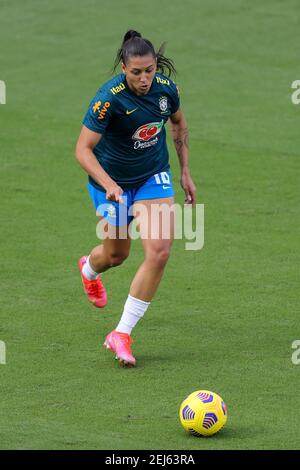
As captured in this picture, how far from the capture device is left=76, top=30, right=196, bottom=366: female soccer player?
862 centimetres

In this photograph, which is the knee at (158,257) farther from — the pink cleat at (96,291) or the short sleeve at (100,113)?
the pink cleat at (96,291)

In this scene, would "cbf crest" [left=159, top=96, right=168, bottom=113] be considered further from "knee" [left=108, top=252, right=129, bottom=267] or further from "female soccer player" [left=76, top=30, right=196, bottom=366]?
"knee" [left=108, top=252, right=129, bottom=267]

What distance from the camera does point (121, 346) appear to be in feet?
28.5

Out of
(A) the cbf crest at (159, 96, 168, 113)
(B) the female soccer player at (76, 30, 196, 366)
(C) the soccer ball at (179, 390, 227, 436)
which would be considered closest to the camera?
(C) the soccer ball at (179, 390, 227, 436)

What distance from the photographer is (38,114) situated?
16.9 m

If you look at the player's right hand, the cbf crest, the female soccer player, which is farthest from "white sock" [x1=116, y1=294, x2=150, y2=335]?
the cbf crest

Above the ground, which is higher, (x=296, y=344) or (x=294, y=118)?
(x=294, y=118)

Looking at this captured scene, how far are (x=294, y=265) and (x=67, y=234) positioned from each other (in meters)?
2.56

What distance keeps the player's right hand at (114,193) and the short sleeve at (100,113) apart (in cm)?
54

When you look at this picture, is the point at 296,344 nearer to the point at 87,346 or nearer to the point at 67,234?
the point at 87,346

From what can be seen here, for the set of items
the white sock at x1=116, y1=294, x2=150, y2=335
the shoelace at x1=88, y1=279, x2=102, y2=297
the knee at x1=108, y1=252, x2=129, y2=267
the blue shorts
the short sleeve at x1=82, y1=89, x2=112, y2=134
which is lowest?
the white sock at x1=116, y1=294, x2=150, y2=335
